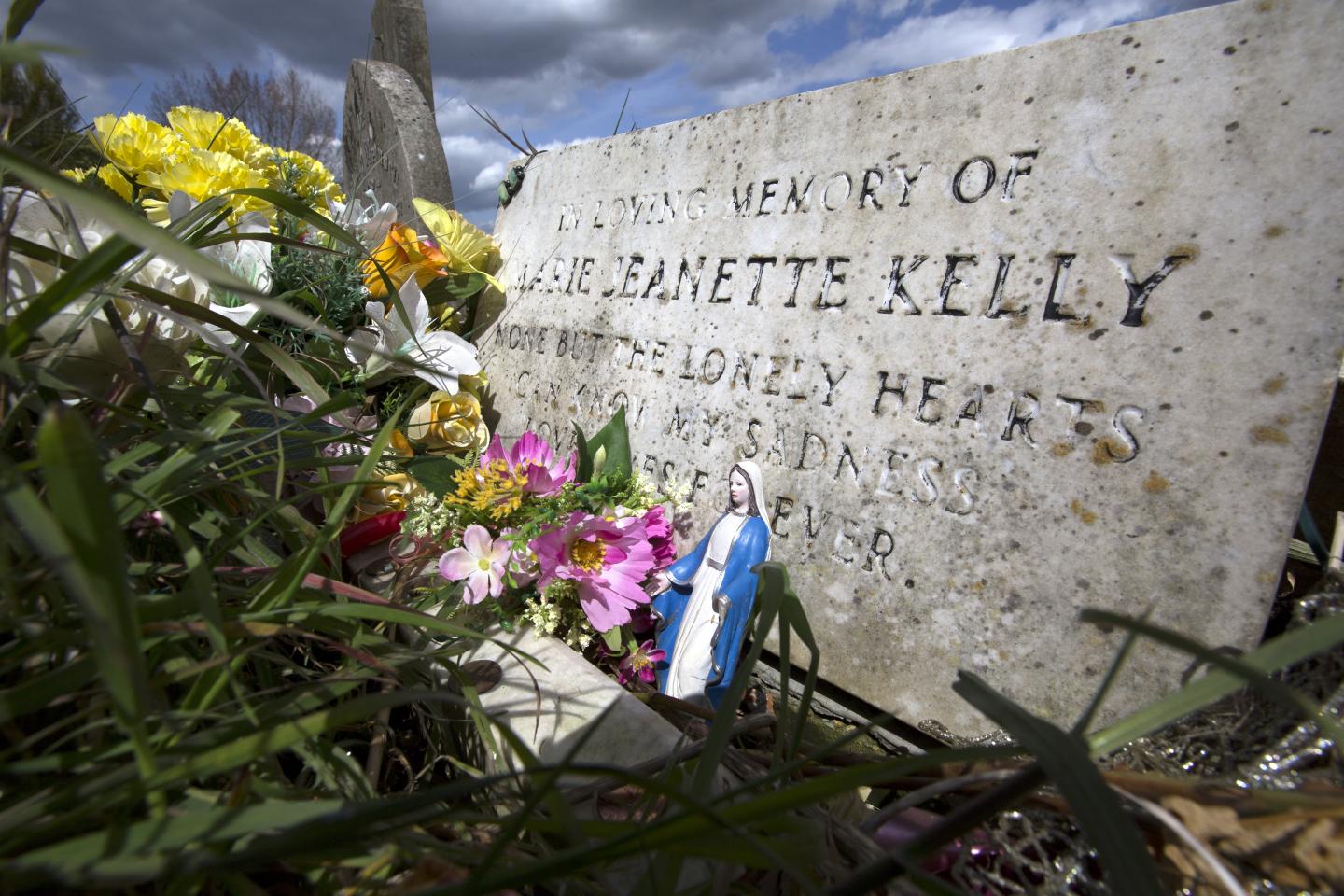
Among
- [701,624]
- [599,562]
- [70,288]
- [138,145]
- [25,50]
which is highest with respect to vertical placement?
[138,145]

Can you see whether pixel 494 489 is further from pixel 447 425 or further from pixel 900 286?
pixel 900 286

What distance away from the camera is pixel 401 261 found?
100 inches

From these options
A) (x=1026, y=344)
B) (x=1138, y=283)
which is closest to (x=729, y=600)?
(x=1026, y=344)

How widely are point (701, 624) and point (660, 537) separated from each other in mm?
312

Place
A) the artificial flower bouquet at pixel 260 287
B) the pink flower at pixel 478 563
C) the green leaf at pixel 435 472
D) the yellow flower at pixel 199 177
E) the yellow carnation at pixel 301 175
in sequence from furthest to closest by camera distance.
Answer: the yellow carnation at pixel 301 175 → the green leaf at pixel 435 472 → the yellow flower at pixel 199 177 → the pink flower at pixel 478 563 → the artificial flower bouquet at pixel 260 287

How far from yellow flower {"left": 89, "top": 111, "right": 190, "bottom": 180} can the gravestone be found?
1.45 metres

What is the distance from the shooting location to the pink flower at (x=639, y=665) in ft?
5.47

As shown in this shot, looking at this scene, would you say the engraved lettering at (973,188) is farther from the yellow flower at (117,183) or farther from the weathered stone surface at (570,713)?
the yellow flower at (117,183)

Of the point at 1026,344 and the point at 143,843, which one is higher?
the point at 1026,344

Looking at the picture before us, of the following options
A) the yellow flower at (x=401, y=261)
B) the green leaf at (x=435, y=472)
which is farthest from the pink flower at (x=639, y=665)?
the yellow flower at (x=401, y=261)

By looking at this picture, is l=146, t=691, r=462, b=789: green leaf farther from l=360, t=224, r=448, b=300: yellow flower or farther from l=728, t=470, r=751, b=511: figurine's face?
l=360, t=224, r=448, b=300: yellow flower

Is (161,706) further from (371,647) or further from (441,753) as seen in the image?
(441,753)

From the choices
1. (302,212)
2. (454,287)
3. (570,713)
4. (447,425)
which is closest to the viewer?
(302,212)

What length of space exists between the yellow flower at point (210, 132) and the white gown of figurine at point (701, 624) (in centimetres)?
180
